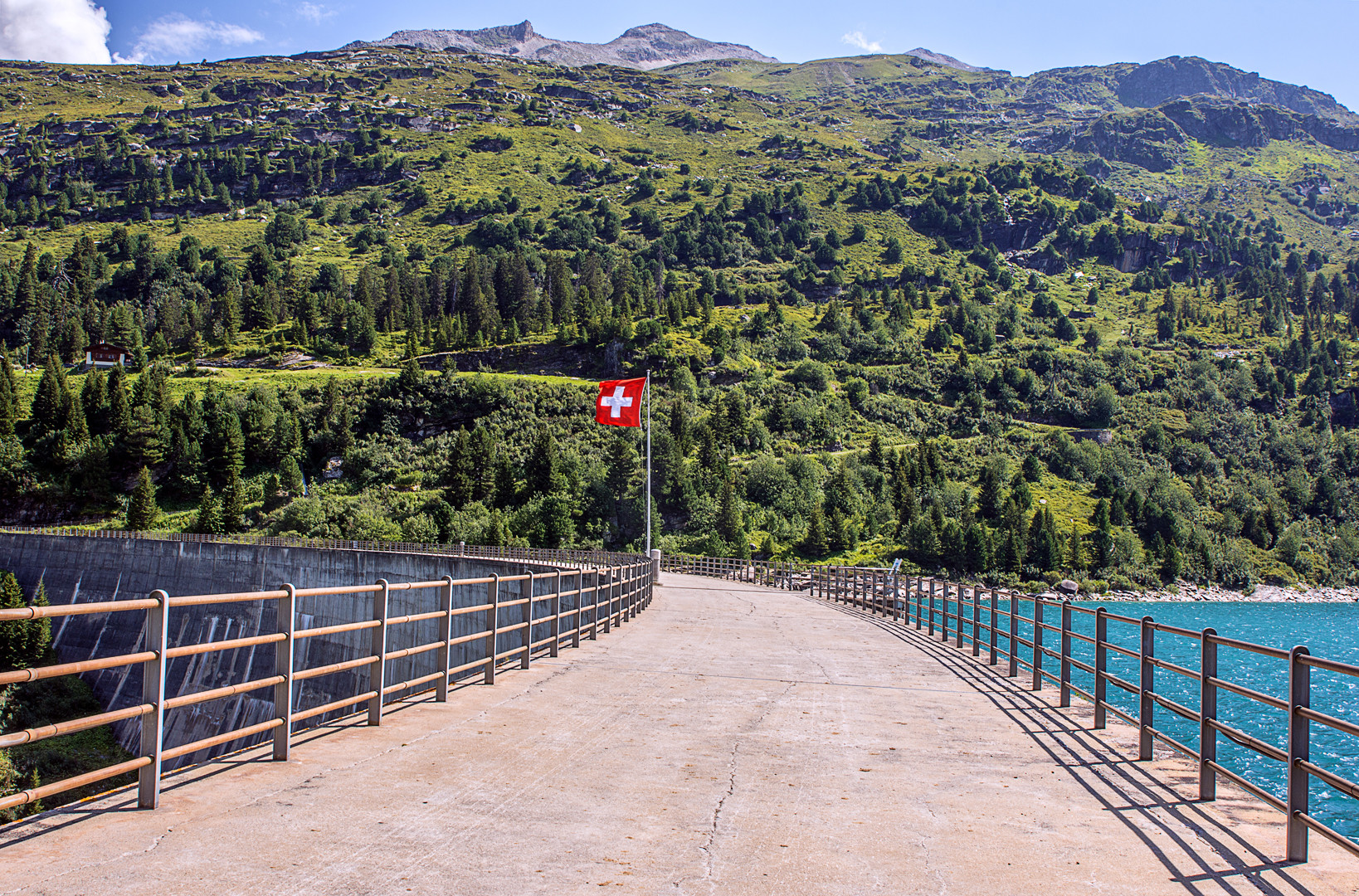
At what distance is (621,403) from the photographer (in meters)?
34.7

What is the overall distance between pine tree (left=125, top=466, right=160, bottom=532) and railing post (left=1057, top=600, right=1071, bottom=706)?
92973 mm

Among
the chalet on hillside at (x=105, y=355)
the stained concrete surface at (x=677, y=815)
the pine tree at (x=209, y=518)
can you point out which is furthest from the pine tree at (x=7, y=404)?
the stained concrete surface at (x=677, y=815)

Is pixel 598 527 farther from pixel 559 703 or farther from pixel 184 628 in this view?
pixel 559 703

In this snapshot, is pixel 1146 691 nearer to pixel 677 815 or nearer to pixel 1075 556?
pixel 677 815

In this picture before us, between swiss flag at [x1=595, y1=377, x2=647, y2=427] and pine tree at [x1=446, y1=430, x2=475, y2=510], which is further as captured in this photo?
pine tree at [x1=446, y1=430, x2=475, y2=510]

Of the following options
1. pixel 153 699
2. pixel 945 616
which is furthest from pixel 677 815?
pixel 945 616

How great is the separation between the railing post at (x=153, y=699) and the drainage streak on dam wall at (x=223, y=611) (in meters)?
19.7

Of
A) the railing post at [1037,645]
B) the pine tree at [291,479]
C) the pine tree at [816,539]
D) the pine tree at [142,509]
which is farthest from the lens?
the pine tree at [291,479]

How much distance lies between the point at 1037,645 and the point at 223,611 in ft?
127

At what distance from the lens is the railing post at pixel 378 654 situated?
299 inches

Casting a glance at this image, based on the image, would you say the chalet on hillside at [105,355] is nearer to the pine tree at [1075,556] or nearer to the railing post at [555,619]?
the pine tree at [1075,556]

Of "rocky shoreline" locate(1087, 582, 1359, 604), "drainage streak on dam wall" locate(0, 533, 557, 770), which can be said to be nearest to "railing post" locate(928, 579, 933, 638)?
"drainage streak on dam wall" locate(0, 533, 557, 770)

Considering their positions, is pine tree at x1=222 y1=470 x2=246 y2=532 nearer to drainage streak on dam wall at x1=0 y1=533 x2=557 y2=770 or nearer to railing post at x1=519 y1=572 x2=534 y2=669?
drainage streak on dam wall at x1=0 y1=533 x2=557 y2=770

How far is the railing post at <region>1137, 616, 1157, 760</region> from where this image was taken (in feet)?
25.2
